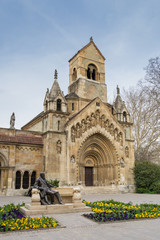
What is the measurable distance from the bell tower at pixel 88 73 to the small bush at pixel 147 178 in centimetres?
1172

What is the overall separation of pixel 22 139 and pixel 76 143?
6441mm

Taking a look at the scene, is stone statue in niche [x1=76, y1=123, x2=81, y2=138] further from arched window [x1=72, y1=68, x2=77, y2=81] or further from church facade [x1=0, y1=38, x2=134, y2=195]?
arched window [x1=72, y1=68, x2=77, y2=81]

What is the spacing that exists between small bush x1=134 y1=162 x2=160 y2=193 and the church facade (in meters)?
0.97

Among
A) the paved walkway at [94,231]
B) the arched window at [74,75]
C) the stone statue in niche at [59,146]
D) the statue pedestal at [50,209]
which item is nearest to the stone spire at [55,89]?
the stone statue in niche at [59,146]

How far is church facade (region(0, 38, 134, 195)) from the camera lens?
25172 millimetres

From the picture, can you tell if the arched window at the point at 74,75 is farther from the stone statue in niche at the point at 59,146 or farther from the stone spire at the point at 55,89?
the stone statue in niche at the point at 59,146

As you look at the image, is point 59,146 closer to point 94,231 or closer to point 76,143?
point 76,143

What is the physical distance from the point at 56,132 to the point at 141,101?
720 inches

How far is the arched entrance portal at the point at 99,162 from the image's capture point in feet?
96.6

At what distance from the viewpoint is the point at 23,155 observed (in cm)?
2602

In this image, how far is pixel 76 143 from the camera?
2688 cm

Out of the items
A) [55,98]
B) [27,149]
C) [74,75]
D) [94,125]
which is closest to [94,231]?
[27,149]

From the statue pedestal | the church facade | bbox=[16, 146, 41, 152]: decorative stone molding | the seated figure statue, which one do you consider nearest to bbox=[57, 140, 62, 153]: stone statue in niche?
the church facade

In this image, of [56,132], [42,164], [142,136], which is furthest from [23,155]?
[142,136]
